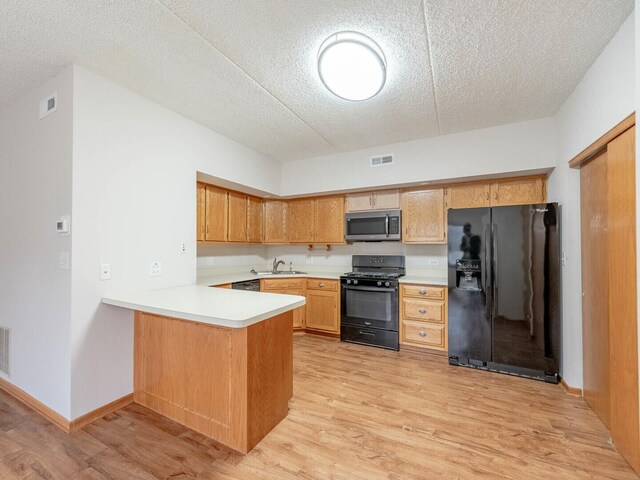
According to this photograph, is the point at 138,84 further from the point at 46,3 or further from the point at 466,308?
the point at 466,308

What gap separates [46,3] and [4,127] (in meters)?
1.79

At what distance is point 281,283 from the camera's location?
4.08m

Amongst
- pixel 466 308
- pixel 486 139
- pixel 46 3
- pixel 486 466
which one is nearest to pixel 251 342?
pixel 486 466

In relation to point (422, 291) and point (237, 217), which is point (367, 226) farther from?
point (237, 217)

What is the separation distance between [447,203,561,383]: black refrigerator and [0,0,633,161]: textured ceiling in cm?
107

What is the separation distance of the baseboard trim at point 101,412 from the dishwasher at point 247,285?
59.4 inches

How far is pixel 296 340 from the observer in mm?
3924

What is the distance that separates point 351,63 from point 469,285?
8.10ft

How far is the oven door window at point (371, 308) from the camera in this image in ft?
11.7

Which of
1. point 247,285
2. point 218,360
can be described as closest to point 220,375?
point 218,360

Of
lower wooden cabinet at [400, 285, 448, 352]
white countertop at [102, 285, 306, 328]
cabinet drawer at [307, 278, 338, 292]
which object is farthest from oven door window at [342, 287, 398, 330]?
white countertop at [102, 285, 306, 328]

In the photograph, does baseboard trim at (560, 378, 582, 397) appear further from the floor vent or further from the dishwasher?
the floor vent

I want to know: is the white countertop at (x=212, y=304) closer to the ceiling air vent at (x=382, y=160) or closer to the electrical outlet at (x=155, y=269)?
the electrical outlet at (x=155, y=269)

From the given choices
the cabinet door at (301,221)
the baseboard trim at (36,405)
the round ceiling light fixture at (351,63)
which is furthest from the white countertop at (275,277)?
the round ceiling light fixture at (351,63)
